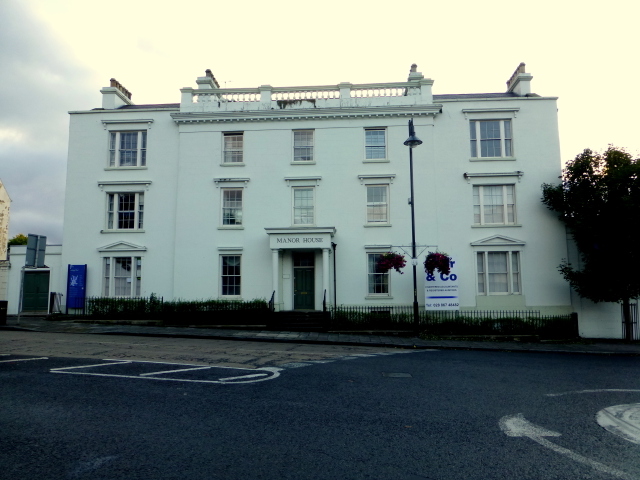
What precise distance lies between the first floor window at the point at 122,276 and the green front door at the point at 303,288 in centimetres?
791

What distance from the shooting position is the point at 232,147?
24.2 m

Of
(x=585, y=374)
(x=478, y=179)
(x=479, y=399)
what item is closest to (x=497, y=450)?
(x=479, y=399)

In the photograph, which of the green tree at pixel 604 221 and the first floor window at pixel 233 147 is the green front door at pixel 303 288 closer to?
the first floor window at pixel 233 147

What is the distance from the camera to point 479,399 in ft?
23.7

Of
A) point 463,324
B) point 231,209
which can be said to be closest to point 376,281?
point 463,324

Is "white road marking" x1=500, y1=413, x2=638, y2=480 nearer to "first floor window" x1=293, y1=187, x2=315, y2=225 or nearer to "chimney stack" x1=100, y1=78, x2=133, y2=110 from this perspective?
"first floor window" x1=293, y1=187, x2=315, y2=225

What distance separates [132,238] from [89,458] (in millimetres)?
20742

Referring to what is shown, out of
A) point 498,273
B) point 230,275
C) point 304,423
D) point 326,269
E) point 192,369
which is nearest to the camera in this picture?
point 304,423

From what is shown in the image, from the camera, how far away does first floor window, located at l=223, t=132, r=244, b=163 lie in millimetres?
24125

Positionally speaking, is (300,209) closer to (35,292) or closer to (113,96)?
(113,96)

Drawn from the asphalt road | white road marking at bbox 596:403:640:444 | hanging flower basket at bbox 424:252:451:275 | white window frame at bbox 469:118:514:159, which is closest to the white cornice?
white window frame at bbox 469:118:514:159

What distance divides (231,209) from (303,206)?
145 inches

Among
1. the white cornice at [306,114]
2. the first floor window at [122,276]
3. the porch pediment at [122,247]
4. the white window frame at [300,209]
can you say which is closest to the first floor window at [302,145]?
the white cornice at [306,114]

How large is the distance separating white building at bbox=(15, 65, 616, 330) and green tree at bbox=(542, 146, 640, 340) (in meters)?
1.58
